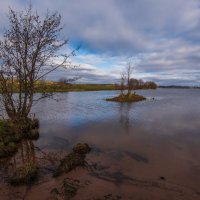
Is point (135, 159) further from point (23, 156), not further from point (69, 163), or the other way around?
point (23, 156)

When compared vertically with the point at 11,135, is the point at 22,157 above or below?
below

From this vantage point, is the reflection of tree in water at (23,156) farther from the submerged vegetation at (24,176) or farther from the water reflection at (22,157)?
the submerged vegetation at (24,176)

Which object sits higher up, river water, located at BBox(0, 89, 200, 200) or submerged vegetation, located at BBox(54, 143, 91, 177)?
submerged vegetation, located at BBox(54, 143, 91, 177)

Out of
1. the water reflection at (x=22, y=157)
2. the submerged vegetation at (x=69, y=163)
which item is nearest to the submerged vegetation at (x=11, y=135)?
the water reflection at (x=22, y=157)

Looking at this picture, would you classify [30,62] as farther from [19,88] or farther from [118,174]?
[118,174]

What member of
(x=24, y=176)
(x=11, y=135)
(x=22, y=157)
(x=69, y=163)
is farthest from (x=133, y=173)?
(x=11, y=135)

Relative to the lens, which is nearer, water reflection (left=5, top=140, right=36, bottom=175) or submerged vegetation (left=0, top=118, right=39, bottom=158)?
water reflection (left=5, top=140, right=36, bottom=175)

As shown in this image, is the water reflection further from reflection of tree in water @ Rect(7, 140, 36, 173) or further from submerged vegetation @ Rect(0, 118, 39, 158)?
submerged vegetation @ Rect(0, 118, 39, 158)

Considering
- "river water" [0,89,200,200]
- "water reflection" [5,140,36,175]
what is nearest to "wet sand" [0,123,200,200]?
"river water" [0,89,200,200]

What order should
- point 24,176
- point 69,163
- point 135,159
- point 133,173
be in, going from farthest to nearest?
point 135,159 < point 69,163 < point 133,173 < point 24,176

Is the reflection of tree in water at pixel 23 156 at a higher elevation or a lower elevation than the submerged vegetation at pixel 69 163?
lower

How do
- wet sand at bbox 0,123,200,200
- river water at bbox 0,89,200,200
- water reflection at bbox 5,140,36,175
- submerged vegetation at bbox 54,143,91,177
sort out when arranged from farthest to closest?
water reflection at bbox 5,140,36,175, submerged vegetation at bbox 54,143,91,177, river water at bbox 0,89,200,200, wet sand at bbox 0,123,200,200

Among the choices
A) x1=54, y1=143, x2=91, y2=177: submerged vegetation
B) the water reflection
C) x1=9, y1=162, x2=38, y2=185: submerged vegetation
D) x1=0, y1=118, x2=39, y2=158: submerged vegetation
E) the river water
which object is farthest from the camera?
x1=0, y1=118, x2=39, y2=158: submerged vegetation

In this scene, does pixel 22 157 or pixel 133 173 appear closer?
pixel 133 173
